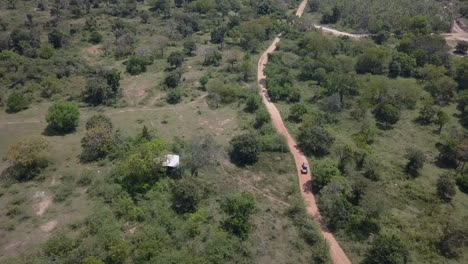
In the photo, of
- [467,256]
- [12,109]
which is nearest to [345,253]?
[467,256]

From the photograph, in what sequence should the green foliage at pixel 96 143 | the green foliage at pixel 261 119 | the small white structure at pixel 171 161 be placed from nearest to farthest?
the small white structure at pixel 171 161
the green foliage at pixel 96 143
the green foliage at pixel 261 119

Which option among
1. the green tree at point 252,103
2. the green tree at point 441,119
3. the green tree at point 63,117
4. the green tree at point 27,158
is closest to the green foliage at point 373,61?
the green tree at point 441,119

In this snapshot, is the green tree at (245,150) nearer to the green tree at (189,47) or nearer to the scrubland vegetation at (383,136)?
the scrubland vegetation at (383,136)

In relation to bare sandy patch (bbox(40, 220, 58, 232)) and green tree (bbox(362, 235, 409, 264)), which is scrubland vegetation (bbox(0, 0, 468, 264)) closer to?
green tree (bbox(362, 235, 409, 264))

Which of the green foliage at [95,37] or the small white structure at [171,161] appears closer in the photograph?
the small white structure at [171,161]

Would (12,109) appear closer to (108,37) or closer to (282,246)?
(108,37)

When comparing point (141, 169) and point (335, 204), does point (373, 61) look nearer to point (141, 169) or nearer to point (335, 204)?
Result: point (335, 204)

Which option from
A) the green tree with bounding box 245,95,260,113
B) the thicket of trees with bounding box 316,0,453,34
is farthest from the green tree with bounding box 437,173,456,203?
the thicket of trees with bounding box 316,0,453,34

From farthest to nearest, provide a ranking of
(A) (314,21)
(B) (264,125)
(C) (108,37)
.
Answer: (A) (314,21) < (C) (108,37) < (B) (264,125)
